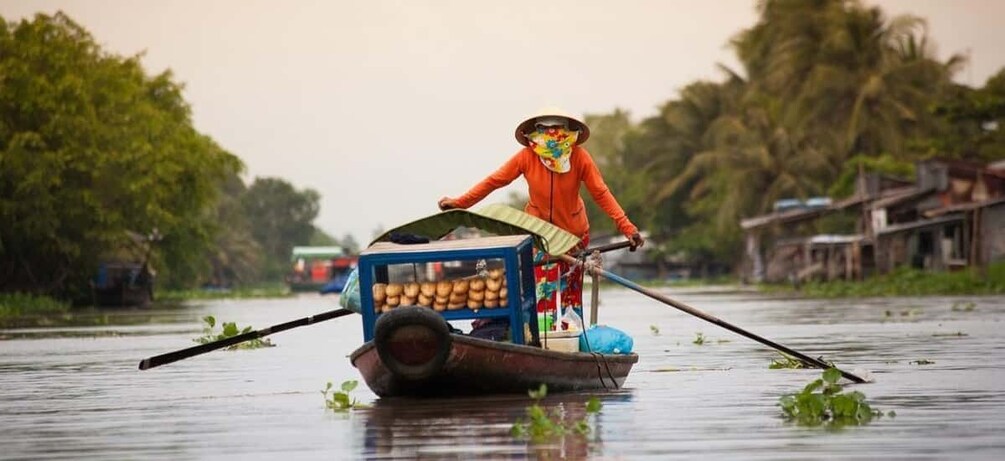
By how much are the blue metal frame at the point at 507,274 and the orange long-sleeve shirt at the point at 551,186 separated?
0.58 m

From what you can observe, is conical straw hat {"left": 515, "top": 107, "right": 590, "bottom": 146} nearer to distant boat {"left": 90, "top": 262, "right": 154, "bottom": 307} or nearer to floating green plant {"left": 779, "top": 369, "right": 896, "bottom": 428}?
floating green plant {"left": 779, "top": 369, "right": 896, "bottom": 428}

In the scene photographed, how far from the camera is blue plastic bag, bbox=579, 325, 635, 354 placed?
12.2 metres

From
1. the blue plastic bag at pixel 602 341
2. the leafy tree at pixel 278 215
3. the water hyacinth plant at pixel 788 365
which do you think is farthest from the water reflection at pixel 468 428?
the leafy tree at pixel 278 215

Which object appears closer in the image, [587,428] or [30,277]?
[587,428]

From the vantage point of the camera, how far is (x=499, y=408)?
35.7 feet

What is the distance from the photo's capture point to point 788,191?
217 ft

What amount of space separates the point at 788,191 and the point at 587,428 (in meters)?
57.6

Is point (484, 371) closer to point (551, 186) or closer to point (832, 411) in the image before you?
point (551, 186)

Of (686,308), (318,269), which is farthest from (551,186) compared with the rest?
(318,269)

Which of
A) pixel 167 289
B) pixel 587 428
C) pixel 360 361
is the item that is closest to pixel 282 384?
pixel 360 361

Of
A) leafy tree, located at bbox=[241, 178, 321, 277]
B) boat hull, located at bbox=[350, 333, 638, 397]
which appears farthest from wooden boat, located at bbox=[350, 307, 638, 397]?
leafy tree, located at bbox=[241, 178, 321, 277]

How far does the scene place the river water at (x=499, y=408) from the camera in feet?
28.8

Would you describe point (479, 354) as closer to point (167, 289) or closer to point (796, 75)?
point (796, 75)

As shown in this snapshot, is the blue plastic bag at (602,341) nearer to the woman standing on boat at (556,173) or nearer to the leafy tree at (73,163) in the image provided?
the woman standing on boat at (556,173)
